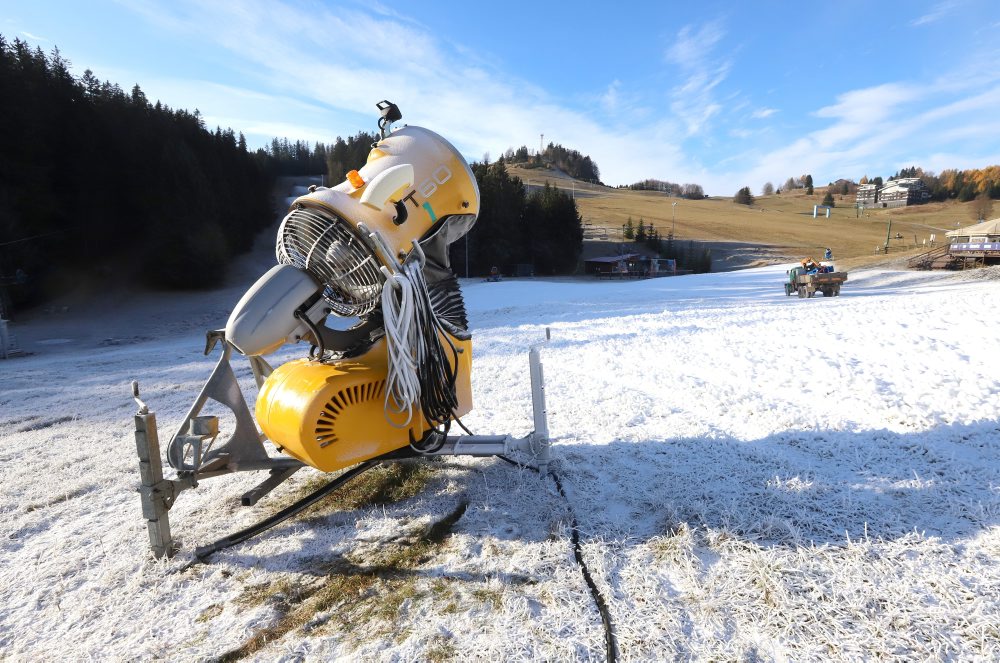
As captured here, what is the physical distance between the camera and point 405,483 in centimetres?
323

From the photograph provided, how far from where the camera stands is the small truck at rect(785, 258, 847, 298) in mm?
16078

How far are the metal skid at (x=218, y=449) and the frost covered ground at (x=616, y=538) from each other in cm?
22

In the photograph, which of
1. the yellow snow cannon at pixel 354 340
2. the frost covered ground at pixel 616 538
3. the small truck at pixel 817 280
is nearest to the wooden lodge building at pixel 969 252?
the small truck at pixel 817 280

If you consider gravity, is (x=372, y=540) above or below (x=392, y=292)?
below

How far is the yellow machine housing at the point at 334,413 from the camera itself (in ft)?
8.04

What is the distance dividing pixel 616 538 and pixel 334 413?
1634 mm

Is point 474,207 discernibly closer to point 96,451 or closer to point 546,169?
point 96,451

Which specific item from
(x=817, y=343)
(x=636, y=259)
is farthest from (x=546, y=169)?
(x=817, y=343)

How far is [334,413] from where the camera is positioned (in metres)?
2.50

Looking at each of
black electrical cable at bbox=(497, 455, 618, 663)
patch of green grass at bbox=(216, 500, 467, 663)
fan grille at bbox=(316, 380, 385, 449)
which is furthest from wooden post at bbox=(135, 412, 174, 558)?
black electrical cable at bbox=(497, 455, 618, 663)

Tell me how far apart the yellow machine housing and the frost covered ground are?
52cm

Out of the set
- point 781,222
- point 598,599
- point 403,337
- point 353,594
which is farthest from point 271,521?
point 781,222

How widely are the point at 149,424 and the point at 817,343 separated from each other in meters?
6.06

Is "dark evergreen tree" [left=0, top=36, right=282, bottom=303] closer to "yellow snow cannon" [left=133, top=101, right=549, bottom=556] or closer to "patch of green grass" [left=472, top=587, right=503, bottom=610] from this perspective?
"yellow snow cannon" [left=133, top=101, right=549, bottom=556]
